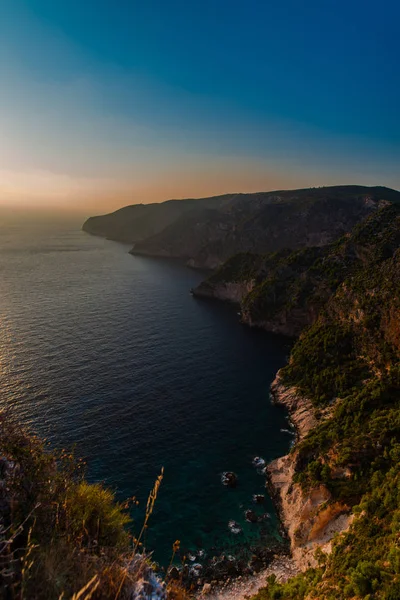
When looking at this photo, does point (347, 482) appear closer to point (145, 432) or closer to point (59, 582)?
point (145, 432)

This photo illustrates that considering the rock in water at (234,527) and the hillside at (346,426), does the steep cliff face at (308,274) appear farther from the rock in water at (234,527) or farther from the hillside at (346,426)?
the rock in water at (234,527)

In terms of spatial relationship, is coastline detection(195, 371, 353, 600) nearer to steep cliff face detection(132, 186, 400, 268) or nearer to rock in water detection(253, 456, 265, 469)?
rock in water detection(253, 456, 265, 469)

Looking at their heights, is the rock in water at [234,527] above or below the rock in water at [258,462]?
below

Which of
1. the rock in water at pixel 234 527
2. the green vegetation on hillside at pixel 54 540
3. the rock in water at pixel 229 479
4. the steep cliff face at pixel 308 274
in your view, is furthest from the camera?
the steep cliff face at pixel 308 274

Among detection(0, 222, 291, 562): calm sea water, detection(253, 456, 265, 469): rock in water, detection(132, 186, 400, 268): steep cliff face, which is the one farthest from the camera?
detection(132, 186, 400, 268): steep cliff face

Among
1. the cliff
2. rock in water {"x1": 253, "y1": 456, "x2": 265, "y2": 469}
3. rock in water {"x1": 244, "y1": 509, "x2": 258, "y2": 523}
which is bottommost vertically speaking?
rock in water {"x1": 244, "y1": 509, "x2": 258, "y2": 523}

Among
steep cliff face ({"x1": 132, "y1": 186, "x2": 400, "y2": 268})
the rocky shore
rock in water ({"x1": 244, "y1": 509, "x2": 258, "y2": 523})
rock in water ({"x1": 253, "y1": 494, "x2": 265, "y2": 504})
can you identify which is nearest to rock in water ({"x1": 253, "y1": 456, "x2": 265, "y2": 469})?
the rocky shore

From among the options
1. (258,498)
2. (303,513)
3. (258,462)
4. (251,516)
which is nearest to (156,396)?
(258,462)

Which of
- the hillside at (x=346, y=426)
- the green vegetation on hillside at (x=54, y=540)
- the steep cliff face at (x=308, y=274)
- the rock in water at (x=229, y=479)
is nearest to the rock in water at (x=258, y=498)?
the hillside at (x=346, y=426)

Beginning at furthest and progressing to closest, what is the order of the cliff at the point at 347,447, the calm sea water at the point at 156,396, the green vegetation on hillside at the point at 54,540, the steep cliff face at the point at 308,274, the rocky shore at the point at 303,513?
1. the steep cliff face at the point at 308,274
2. the calm sea water at the point at 156,396
3. the rocky shore at the point at 303,513
4. the cliff at the point at 347,447
5. the green vegetation on hillside at the point at 54,540

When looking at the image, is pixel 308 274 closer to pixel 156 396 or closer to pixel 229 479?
pixel 156 396
